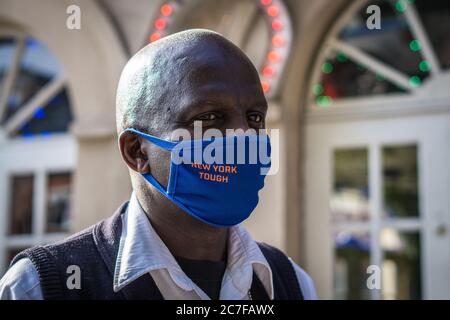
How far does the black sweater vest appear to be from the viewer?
1621 mm

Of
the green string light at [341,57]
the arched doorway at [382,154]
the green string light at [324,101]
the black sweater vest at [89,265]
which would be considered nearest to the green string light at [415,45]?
the arched doorway at [382,154]

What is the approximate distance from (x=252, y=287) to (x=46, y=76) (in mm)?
5044

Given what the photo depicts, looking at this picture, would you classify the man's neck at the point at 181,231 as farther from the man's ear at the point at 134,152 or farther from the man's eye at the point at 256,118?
the man's eye at the point at 256,118

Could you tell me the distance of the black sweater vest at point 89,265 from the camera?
5.32 ft

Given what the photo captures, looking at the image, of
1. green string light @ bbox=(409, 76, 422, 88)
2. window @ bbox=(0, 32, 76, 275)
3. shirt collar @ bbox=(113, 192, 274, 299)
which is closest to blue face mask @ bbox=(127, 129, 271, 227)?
shirt collar @ bbox=(113, 192, 274, 299)

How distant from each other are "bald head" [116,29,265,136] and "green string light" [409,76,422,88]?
3727 millimetres

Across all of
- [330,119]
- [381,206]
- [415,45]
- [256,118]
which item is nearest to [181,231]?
[256,118]

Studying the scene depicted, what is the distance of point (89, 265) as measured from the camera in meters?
1.72

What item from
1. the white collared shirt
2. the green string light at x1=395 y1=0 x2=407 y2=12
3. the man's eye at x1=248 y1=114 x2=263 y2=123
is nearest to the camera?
the white collared shirt

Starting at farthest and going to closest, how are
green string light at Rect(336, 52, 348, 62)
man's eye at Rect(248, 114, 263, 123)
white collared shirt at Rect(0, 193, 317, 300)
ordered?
green string light at Rect(336, 52, 348, 62) < man's eye at Rect(248, 114, 263, 123) < white collared shirt at Rect(0, 193, 317, 300)

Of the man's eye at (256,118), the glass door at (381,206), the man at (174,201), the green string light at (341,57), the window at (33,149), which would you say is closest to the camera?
the man at (174,201)

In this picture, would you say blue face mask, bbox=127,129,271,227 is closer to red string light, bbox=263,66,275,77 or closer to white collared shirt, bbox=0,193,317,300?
white collared shirt, bbox=0,193,317,300

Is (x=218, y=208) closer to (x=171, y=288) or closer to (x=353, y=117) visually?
(x=171, y=288)

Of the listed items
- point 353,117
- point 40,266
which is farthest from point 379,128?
point 40,266
